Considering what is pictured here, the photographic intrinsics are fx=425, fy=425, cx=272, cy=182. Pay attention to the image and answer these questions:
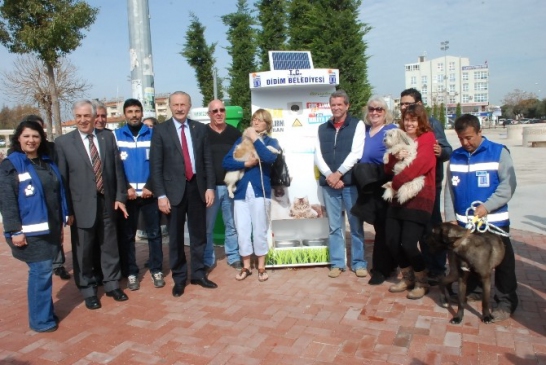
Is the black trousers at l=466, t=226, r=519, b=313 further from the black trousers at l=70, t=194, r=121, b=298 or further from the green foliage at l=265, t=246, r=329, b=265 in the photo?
the black trousers at l=70, t=194, r=121, b=298

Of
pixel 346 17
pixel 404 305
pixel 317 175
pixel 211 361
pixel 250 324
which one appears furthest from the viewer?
pixel 346 17

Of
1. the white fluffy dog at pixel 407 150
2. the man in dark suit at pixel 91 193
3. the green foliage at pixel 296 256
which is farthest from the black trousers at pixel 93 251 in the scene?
the white fluffy dog at pixel 407 150

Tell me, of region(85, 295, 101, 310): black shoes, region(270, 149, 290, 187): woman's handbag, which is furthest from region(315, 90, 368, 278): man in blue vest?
region(85, 295, 101, 310): black shoes

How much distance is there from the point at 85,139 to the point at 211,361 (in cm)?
253

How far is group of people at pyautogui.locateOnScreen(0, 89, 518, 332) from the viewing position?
11.9 ft

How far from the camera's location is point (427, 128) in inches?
156

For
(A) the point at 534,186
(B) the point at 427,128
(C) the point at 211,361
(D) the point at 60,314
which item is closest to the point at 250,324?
(C) the point at 211,361

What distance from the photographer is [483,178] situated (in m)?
3.55

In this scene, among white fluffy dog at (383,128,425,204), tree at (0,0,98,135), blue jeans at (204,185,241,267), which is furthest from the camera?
tree at (0,0,98,135)

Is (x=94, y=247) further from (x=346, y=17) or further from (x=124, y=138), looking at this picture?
(x=346, y=17)

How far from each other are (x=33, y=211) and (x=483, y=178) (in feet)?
12.5

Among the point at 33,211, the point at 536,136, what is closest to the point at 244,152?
the point at 33,211

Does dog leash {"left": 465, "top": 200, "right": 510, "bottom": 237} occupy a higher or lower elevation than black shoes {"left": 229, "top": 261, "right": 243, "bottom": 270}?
higher

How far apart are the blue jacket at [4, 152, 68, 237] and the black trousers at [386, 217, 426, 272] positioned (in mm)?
3162
